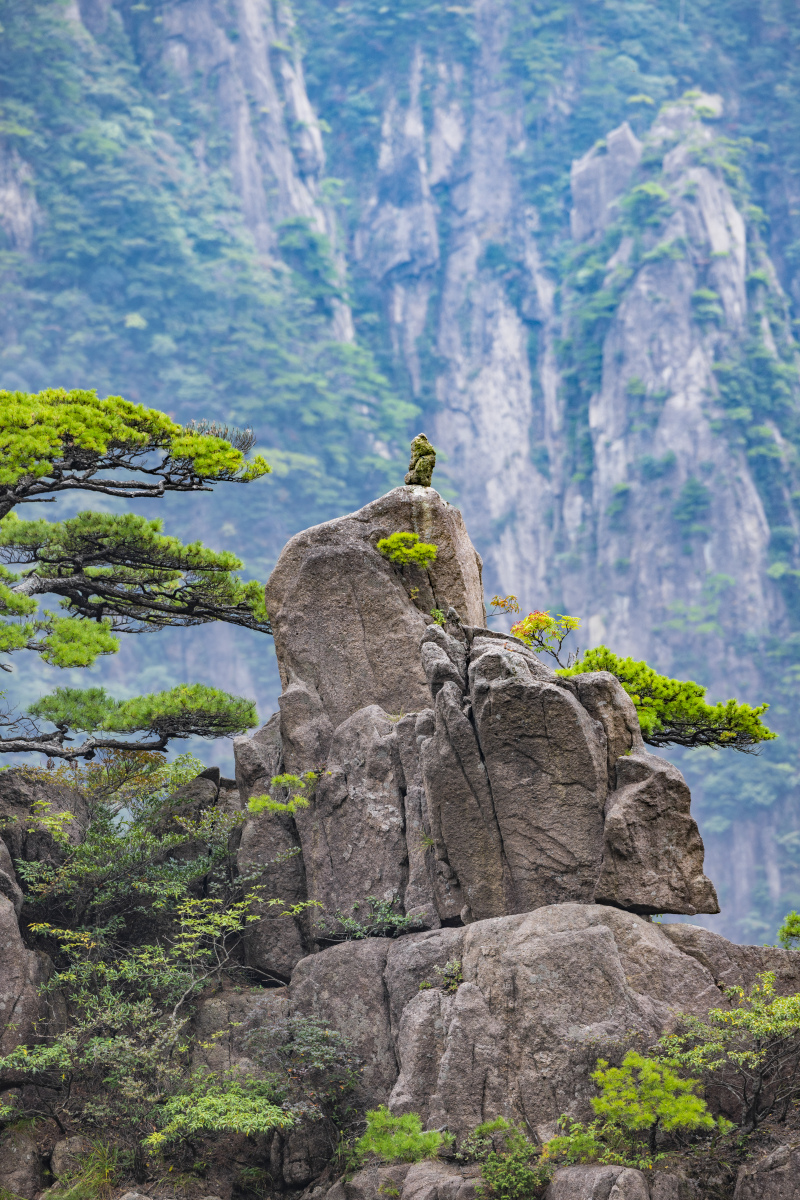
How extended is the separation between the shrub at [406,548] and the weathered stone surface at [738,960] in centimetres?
543

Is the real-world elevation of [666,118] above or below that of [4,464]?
above

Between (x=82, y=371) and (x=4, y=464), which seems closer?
(x=4, y=464)

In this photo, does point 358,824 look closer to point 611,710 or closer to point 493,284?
point 611,710

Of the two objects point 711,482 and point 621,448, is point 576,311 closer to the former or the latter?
point 621,448

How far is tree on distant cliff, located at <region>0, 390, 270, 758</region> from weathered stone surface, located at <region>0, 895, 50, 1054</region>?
2.38 metres

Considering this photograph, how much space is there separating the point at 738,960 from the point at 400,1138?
3499 millimetres

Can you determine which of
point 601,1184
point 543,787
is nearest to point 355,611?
point 543,787

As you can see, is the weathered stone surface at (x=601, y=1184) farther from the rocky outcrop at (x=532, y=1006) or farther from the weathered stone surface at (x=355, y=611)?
the weathered stone surface at (x=355, y=611)

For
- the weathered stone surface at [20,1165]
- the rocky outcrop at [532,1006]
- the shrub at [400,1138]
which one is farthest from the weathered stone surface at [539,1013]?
the weathered stone surface at [20,1165]

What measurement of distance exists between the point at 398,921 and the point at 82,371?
5882cm

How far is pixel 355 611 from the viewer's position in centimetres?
1380

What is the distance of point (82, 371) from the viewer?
64.7 meters

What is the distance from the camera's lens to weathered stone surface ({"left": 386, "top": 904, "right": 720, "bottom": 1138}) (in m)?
9.41

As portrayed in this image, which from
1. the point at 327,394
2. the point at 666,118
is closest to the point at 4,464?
the point at 327,394
